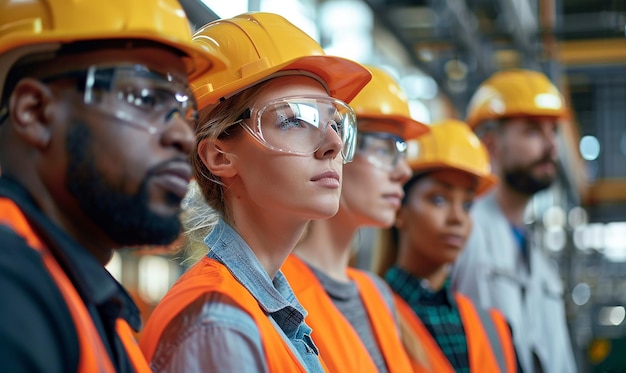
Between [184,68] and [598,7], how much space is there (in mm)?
15648

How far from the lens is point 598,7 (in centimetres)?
1644

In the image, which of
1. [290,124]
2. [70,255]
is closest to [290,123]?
[290,124]

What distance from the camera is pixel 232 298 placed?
6.65ft

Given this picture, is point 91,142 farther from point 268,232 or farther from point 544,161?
point 544,161

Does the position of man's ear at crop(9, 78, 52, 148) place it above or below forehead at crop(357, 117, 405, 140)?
above

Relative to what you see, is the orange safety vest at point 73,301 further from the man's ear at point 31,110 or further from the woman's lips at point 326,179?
the woman's lips at point 326,179

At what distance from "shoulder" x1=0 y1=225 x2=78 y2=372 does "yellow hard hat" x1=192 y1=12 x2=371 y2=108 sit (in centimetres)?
89

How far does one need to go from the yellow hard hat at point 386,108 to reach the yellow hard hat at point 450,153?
42 centimetres

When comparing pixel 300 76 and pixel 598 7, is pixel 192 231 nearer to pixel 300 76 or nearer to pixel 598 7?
pixel 300 76

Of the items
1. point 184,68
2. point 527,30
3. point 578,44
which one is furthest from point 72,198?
point 578,44

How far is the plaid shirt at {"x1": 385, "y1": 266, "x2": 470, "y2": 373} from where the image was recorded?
12.4 feet

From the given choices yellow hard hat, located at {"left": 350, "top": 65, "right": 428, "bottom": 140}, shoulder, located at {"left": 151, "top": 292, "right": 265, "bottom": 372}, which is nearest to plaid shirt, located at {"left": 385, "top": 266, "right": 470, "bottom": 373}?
yellow hard hat, located at {"left": 350, "top": 65, "right": 428, "bottom": 140}

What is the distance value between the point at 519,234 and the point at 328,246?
2.31 m

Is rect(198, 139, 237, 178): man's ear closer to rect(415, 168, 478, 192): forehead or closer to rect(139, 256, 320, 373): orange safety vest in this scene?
rect(139, 256, 320, 373): orange safety vest
